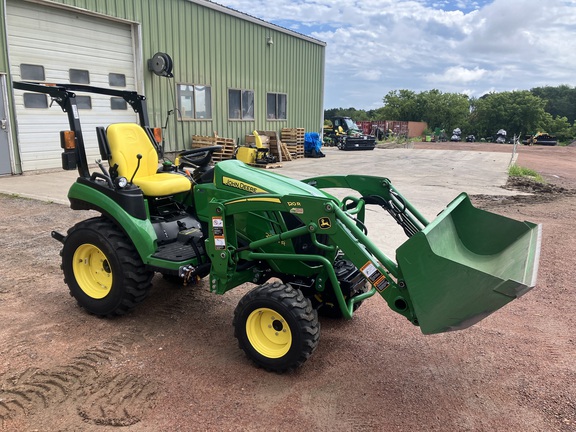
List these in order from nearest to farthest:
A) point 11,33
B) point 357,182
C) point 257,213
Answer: point 257,213
point 357,182
point 11,33

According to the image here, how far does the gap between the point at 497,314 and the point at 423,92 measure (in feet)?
198

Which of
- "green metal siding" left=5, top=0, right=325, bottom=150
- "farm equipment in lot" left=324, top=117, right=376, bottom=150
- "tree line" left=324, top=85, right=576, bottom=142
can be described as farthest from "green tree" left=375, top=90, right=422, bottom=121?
"green metal siding" left=5, top=0, right=325, bottom=150

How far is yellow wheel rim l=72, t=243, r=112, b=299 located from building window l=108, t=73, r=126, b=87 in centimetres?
932

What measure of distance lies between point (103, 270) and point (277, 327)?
1.64 m

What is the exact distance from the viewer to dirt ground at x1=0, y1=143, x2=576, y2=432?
2.53 metres

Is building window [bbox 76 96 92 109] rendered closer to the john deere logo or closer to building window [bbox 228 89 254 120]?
building window [bbox 228 89 254 120]

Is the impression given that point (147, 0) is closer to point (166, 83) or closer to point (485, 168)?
point (166, 83)

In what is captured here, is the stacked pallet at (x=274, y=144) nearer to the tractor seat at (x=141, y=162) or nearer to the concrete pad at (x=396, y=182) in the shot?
the concrete pad at (x=396, y=182)

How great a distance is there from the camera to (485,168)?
16.4 metres

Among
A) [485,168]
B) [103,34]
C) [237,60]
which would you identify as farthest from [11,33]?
[485,168]

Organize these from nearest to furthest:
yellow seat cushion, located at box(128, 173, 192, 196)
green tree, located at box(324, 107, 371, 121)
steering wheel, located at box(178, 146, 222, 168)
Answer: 1. yellow seat cushion, located at box(128, 173, 192, 196)
2. steering wheel, located at box(178, 146, 222, 168)
3. green tree, located at box(324, 107, 371, 121)

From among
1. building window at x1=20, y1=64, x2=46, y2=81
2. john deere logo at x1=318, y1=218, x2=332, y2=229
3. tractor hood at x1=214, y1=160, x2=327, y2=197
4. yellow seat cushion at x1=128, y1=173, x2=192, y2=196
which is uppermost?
building window at x1=20, y1=64, x2=46, y2=81

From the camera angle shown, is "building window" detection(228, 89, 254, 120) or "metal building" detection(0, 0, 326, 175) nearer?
"metal building" detection(0, 0, 326, 175)

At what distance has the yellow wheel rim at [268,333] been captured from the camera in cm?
295
